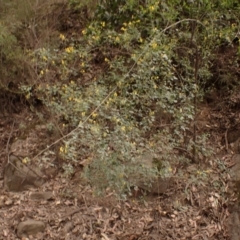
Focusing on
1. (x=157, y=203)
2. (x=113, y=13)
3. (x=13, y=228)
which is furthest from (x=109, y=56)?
(x=13, y=228)

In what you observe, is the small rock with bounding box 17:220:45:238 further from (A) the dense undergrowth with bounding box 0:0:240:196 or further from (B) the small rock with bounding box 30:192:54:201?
(A) the dense undergrowth with bounding box 0:0:240:196

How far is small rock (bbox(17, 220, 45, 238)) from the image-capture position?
4.37 meters

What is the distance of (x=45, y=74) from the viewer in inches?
198

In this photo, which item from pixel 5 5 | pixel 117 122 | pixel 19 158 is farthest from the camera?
pixel 5 5

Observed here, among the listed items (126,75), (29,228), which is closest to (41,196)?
(29,228)

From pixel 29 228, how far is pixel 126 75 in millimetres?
1960

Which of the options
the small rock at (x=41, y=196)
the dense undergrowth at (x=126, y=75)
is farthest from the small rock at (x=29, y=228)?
the dense undergrowth at (x=126, y=75)

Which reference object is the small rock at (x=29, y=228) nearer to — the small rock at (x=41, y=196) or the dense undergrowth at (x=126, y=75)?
the small rock at (x=41, y=196)

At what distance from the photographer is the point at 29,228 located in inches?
173

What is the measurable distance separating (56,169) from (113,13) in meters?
2.10

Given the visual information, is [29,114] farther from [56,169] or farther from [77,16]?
[77,16]

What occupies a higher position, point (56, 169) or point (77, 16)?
point (77, 16)

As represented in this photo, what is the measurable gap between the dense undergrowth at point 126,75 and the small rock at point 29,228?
2.41 ft

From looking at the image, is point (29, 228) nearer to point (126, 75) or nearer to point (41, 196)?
point (41, 196)
